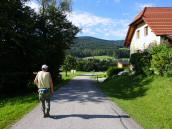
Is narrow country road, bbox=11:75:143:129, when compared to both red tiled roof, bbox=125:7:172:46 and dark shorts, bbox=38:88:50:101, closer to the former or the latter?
dark shorts, bbox=38:88:50:101

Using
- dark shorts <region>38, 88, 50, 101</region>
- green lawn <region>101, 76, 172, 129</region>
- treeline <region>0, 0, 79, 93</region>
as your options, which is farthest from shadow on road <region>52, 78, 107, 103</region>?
dark shorts <region>38, 88, 50, 101</region>

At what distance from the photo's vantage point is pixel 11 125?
11750 millimetres

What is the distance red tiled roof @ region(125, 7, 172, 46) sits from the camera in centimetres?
3600

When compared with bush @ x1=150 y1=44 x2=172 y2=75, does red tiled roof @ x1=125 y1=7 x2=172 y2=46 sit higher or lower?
higher

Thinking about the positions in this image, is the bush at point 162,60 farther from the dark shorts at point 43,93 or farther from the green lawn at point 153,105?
the dark shorts at point 43,93

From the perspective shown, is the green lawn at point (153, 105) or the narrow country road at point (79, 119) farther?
the green lawn at point (153, 105)

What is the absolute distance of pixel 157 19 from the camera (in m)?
38.3

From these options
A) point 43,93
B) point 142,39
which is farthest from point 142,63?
point 43,93

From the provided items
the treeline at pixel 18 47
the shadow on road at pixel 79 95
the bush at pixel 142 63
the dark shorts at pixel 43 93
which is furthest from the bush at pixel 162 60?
the dark shorts at pixel 43 93

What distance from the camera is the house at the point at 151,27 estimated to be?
35.4 m

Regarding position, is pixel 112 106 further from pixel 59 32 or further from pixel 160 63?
pixel 59 32

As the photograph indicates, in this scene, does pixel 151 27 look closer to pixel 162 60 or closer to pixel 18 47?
pixel 162 60

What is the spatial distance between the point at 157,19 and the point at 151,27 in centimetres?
229

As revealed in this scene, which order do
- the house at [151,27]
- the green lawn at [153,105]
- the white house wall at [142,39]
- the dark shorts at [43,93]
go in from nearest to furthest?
the green lawn at [153,105]
the dark shorts at [43,93]
the house at [151,27]
the white house wall at [142,39]
